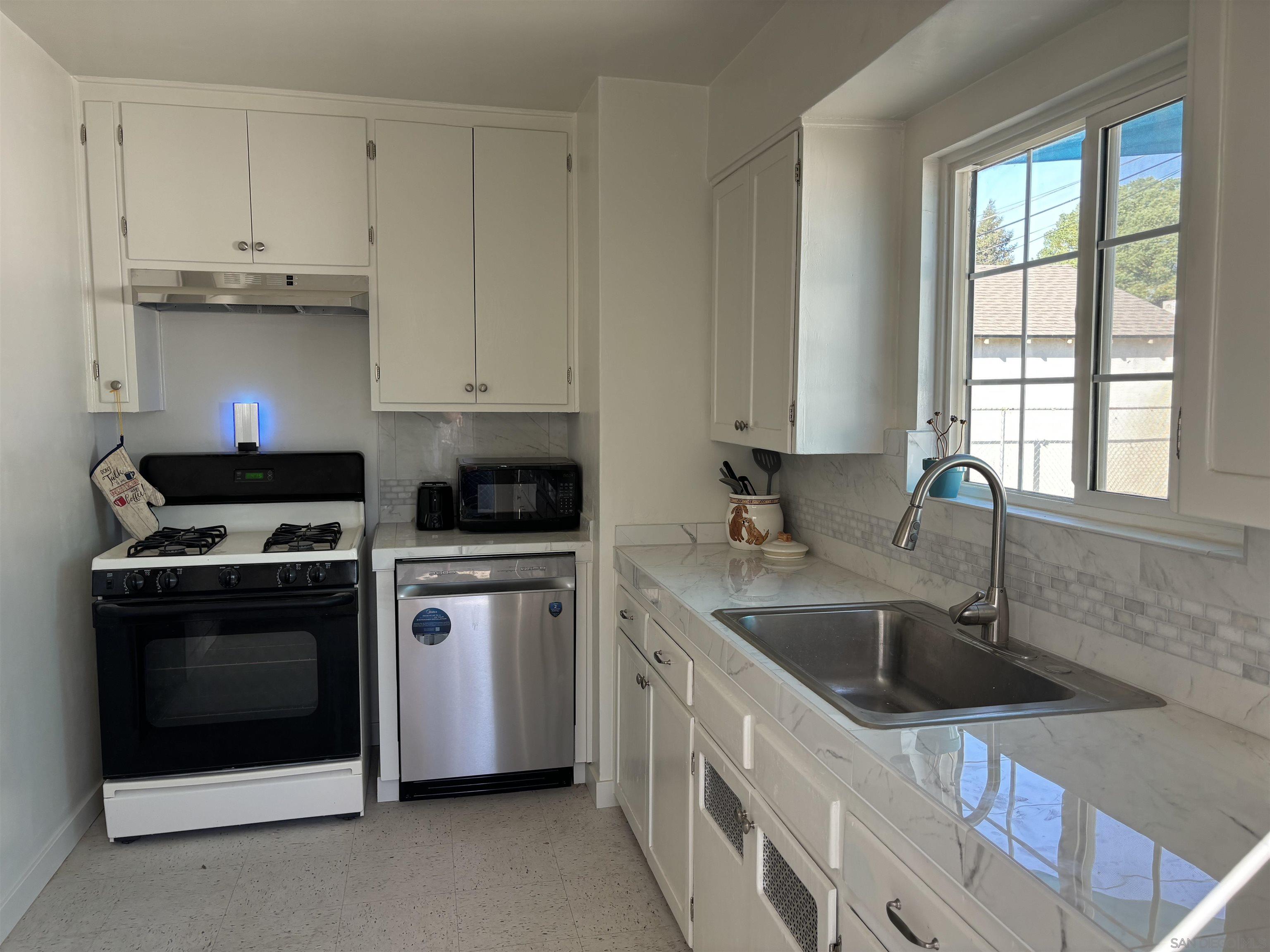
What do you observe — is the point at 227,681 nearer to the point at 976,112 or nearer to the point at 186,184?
the point at 186,184

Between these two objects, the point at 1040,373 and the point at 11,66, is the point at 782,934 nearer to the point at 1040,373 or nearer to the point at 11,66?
the point at 1040,373

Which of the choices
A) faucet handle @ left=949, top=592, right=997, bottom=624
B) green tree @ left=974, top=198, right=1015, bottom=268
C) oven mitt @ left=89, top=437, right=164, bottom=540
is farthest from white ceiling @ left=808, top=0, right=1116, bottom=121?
oven mitt @ left=89, top=437, right=164, bottom=540

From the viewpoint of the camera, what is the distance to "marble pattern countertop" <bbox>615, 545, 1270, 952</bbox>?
0.87 m

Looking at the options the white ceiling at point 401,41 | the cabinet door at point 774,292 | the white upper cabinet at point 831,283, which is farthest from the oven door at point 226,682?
the white ceiling at point 401,41

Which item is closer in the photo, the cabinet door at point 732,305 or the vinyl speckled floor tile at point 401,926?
the vinyl speckled floor tile at point 401,926

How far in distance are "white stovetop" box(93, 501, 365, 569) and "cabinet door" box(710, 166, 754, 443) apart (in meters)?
1.28

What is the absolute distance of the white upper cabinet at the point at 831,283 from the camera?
229cm

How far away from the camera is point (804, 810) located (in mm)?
1462

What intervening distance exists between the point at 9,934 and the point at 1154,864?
2.70 metres

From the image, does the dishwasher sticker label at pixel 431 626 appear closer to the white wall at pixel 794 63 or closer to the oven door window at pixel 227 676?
the oven door window at pixel 227 676

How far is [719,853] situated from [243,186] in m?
2.58

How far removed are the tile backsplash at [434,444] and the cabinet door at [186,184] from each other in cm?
85

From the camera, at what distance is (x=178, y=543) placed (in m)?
2.88

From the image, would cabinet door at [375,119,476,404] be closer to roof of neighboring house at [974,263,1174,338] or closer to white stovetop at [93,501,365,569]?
white stovetop at [93,501,365,569]
